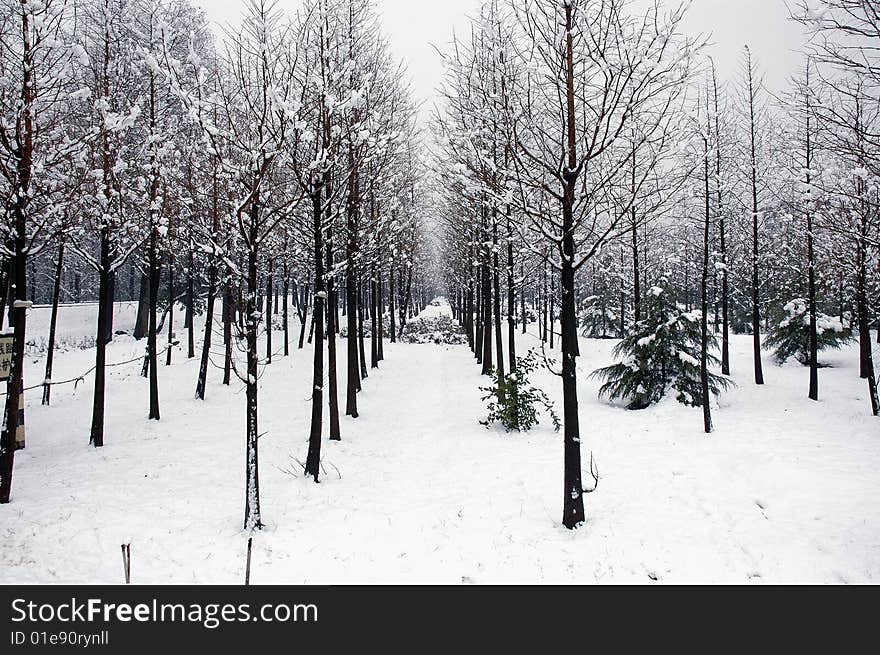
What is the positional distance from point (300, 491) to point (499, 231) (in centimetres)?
1079

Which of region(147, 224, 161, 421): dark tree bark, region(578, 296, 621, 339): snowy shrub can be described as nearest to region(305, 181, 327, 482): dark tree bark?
region(147, 224, 161, 421): dark tree bark

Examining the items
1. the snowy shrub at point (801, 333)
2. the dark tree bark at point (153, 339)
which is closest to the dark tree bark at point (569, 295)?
the dark tree bark at point (153, 339)

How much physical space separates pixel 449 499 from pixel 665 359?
27.6 ft

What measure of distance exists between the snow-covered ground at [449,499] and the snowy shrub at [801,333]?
7033mm

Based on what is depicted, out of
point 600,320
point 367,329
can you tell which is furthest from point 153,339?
point 600,320

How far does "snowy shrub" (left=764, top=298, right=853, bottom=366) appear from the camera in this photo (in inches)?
752

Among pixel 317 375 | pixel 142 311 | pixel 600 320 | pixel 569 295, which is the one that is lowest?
pixel 317 375

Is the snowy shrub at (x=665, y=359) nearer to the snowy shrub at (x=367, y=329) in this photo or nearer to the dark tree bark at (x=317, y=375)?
the dark tree bark at (x=317, y=375)

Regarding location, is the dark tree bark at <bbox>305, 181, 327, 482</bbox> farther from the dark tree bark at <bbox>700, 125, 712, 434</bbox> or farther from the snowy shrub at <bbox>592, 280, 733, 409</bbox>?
the snowy shrub at <bbox>592, 280, 733, 409</bbox>

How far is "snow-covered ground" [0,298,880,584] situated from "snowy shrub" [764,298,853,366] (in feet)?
23.1

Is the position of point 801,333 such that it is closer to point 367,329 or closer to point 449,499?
point 449,499

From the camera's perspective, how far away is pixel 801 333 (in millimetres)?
19250
